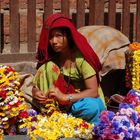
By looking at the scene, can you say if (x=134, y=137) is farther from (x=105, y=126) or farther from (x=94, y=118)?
(x=94, y=118)

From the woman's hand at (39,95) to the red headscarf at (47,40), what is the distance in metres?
0.32

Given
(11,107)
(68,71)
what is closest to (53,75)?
(68,71)

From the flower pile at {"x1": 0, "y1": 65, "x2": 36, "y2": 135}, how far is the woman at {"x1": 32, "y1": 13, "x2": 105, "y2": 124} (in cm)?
68

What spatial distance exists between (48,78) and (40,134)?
3.38 ft

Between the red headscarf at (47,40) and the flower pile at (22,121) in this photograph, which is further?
the red headscarf at (47,40)

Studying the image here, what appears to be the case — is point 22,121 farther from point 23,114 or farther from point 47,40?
point 47,40

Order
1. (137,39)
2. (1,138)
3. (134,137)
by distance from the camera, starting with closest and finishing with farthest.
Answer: (134,137) → (1,138) → (137,39)

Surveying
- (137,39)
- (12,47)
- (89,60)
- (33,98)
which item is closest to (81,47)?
(89,60)

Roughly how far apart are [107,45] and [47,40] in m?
1.10

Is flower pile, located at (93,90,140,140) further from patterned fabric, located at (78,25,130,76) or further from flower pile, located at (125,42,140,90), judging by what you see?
patterned fabric, located at (78,25,130,76)

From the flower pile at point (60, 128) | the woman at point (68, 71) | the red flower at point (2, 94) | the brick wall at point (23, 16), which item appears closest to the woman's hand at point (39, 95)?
the woman at point (68, 71)

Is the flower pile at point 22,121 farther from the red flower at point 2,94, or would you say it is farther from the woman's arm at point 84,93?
the woman's arm at point 84,93

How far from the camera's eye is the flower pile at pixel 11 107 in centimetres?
461

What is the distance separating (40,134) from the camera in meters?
4.74
